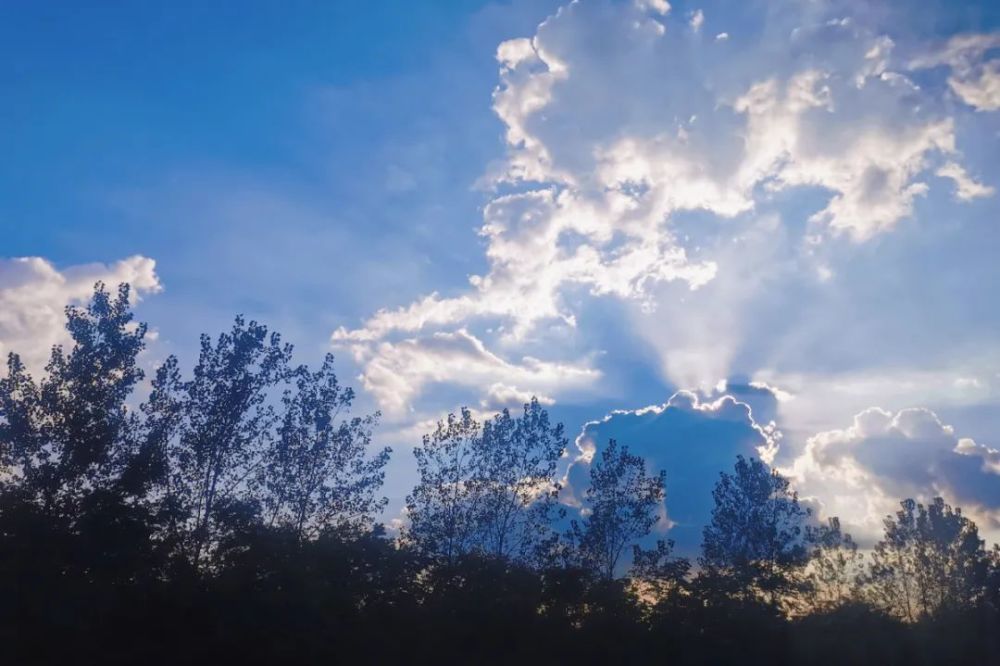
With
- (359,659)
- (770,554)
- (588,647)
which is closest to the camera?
(359,659)

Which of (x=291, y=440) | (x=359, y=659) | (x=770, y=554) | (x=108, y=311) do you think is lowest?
(x=359, y=659)

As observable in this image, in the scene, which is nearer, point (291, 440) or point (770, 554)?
point (291, 440)

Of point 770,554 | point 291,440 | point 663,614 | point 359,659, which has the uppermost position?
point 291,440

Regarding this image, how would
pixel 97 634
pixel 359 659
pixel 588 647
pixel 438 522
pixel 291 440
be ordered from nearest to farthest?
1. pixel 97 634
2. pixel 359 659
3. pixel 588 647
4. pixel 291 440
5. pixel 438 522

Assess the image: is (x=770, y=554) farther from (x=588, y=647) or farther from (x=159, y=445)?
(x=159, y=445)

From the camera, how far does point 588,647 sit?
85.0 ft

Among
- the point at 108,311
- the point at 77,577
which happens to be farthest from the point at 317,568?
the point at 108,311

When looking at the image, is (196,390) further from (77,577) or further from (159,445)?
(77,577)

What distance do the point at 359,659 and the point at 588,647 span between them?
887 centimetres

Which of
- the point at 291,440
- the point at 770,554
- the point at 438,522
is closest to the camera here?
the point at 291,440

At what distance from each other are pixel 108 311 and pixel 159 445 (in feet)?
18.9

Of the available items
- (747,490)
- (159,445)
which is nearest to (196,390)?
(159,445)

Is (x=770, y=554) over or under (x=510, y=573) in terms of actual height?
over

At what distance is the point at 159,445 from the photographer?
26.4 m
